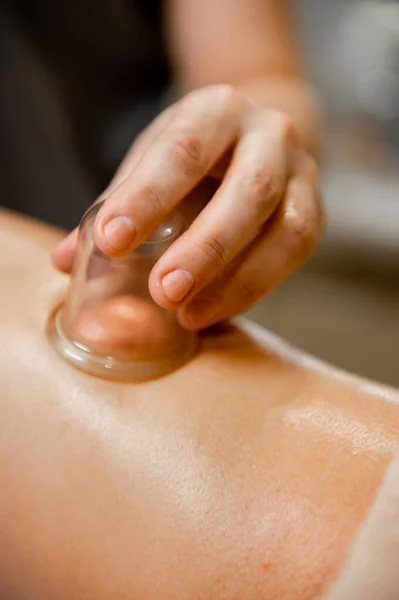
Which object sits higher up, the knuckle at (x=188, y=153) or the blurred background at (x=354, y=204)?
the knuckle at (x=188, y=153)

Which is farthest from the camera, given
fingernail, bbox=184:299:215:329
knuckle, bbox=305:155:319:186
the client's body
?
knuckle, bbox=305:155:319:186

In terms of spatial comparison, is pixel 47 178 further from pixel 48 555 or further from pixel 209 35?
pixel 48 555

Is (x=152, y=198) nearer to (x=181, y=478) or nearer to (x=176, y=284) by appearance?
(x=176, y=284)

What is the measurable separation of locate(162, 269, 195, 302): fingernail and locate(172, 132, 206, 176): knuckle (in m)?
0.09

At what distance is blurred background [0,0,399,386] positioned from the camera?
42.4 inches

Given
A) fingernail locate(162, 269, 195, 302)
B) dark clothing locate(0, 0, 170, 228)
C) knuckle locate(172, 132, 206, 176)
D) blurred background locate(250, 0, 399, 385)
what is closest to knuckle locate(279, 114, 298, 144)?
knuckle locate(172, 132, 206, 176)

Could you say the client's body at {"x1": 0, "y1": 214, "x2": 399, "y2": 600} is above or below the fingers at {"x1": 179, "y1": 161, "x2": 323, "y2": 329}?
below

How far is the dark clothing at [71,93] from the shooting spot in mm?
1056

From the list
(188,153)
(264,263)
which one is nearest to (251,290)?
(264,263)

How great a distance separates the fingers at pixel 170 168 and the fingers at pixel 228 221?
0.02m

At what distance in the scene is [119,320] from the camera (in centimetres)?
54

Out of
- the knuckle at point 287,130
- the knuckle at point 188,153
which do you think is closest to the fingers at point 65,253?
the knuckle at point 188,153

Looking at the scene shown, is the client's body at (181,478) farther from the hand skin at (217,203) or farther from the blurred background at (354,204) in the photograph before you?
the blurred background at (354,204)

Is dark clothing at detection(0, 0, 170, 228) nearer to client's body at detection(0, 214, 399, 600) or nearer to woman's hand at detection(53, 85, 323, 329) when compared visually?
woman's hand at detection(53, 85, 323, 329)
